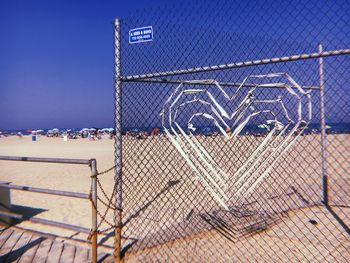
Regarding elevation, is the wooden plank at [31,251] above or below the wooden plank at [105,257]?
below

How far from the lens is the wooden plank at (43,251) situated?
3.50 meters

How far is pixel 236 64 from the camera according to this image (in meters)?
2.82

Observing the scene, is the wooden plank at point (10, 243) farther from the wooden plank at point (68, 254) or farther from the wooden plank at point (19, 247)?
the wooden plank at point (68, 254)

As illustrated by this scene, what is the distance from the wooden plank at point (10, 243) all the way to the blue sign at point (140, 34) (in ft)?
10.8

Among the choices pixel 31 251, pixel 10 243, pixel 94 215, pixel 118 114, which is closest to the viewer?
pixel 94 215

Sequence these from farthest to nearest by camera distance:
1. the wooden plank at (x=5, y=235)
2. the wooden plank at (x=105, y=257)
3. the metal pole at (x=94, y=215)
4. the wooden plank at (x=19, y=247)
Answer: the wooden plank at (x=5, y=235)
the wooden plank at (x=19, y=247)
the wooden plank at (x=105, y=257)
the metal pole at (x=94, y=215)

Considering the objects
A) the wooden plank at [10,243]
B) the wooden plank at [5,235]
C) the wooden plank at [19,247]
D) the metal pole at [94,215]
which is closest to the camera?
the metal pole at [94,215]

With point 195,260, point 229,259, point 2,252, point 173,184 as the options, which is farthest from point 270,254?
point 173,184

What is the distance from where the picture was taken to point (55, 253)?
3.66 m

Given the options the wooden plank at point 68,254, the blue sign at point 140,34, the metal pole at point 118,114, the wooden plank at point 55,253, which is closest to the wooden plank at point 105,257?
the metal pole at point 118,114

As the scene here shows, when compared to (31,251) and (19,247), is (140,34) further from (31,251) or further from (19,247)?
(19,247)

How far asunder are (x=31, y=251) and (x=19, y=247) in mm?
271

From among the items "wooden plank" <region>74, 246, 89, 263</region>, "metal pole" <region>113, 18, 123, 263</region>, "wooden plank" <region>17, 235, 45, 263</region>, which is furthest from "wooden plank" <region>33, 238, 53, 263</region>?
"metal pole" <region>113, 18, 123, 263</region>

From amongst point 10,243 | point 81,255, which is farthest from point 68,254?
point 10,243
